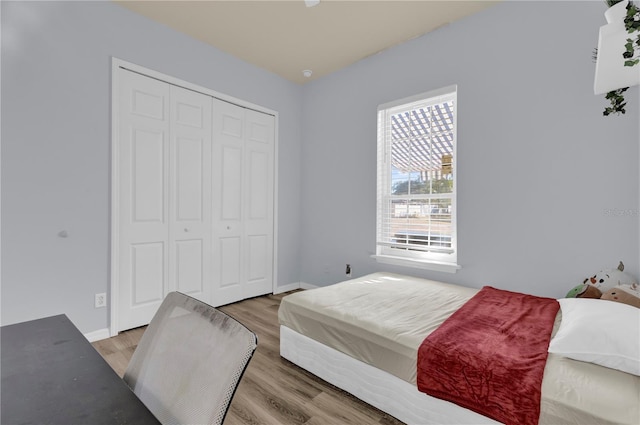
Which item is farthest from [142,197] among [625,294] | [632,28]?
[625,294]

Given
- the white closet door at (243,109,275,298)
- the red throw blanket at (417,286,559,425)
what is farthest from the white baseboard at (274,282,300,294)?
the red throw blanket at (417,286,559,425)

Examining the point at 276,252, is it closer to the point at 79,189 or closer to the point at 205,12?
the point at 79,189

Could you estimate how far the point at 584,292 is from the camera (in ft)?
6.89

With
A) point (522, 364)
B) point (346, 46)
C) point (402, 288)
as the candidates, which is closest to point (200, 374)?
point (522, 364)

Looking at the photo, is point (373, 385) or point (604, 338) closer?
point (604, 338)

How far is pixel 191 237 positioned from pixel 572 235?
3450 mm

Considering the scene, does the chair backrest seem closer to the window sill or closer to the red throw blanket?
the red throw blanket

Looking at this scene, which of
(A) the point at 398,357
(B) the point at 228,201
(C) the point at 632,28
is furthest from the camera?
(B) the point at 228,201

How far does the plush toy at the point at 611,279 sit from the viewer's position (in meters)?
2.06

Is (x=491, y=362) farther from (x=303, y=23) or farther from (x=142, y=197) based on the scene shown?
(x=303, y=23)

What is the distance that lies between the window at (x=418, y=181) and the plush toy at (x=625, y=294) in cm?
111

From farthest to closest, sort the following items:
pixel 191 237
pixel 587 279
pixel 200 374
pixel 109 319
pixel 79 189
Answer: pixel 191 237 < pixel 109 319 < pixel 79 189 < pixel 587 279 < pixel 200 374

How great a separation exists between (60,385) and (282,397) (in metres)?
1.41

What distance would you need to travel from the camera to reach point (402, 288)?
265 centimetres
